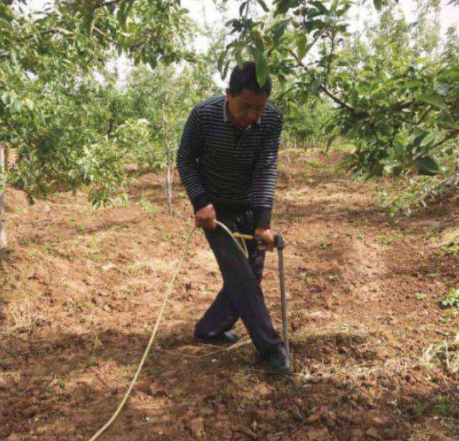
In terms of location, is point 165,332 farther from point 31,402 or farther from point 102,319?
point 31,402

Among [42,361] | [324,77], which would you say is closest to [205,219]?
[324,77]

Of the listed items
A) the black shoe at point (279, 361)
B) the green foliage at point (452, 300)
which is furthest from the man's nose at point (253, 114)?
the green foliage at point (452, 300)

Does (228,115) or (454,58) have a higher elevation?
(454,58)

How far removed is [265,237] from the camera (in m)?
2.50

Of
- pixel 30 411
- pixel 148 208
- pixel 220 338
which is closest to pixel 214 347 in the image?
pixel 220 338

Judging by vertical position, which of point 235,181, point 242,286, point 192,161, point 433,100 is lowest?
point 242,286

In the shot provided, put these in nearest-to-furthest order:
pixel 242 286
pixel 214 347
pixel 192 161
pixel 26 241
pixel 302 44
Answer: pixel 302 44
pixel 242 286
pixel 192 161
pixel 214 347
pixel 26 241

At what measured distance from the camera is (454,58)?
2.07 metres

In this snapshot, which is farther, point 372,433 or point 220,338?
point 220,338

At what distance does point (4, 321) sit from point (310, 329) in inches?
98.1

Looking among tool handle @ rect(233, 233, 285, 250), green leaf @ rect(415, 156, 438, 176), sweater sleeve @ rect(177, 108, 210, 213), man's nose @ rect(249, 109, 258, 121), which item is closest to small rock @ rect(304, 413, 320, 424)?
tool handle @ rect(233, 233, 285, 250)

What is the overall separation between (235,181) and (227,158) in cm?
17

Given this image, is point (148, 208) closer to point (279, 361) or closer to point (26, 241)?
point (26, 241)

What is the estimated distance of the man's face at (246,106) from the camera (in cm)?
214
